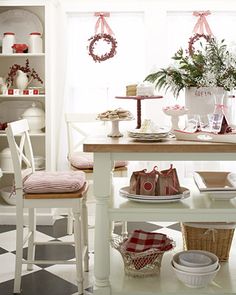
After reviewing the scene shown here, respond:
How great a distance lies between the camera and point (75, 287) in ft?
9.55

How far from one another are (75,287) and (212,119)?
130cm

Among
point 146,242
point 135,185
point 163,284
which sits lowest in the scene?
point 163,284

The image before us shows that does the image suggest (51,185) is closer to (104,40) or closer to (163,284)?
(163,284)

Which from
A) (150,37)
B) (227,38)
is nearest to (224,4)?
(227,38)

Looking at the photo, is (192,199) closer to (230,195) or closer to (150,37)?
(230,195)

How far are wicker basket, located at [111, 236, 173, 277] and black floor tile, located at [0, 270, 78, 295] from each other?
1.80 feet

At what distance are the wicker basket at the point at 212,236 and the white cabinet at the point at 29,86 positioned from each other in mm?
1881

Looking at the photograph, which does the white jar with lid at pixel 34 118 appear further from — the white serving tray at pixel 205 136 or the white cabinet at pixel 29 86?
the white serving tray at pixel 205 136

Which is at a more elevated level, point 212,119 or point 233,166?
point 212,119

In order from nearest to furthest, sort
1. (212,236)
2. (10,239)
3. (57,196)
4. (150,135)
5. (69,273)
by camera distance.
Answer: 1. (150,135)
2. (212,236)
3. (57,196)
4. (69,273)
5. (10,239)

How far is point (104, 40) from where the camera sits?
15.0 feet

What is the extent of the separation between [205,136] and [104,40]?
252cm

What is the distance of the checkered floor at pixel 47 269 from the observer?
2895 mm

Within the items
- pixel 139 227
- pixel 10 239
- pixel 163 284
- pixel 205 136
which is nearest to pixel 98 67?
pixel 139 227
